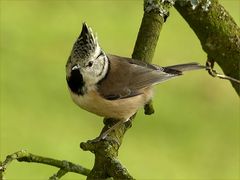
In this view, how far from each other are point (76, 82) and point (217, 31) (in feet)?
2.33

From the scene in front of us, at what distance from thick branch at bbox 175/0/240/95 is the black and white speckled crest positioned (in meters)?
0.52

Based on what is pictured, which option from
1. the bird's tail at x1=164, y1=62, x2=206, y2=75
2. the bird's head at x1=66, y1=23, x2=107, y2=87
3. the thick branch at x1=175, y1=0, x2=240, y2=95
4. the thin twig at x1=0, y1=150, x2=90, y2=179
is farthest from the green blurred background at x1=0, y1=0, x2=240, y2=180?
the thin twig at x1=0, y1=150, x2=90, y2=179

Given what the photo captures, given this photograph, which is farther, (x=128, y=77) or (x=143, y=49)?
(x=128, y=77)

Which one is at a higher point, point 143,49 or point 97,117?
point 97,117

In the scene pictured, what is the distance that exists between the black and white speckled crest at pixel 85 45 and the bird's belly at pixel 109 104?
10.2 inches

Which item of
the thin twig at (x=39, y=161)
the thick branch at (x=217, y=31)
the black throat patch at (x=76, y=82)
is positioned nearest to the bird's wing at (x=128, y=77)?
the black throat patch at (x=76, y=82)

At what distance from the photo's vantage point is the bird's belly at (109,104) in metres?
3.30

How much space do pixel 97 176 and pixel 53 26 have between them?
495 cm

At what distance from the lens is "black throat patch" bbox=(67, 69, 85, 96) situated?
10.6 ft

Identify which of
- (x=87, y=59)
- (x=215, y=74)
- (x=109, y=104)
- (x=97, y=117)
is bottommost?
(x=215, y=74)

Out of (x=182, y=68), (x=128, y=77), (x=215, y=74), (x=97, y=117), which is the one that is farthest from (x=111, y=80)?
(x=97, y=117)

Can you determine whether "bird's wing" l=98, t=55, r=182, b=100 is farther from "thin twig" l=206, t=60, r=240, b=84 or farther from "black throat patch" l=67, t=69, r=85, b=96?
"thin twig" l=206, t=60, r=240, b=84

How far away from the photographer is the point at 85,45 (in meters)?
2.99

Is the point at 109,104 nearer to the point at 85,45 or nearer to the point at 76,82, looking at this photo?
the point at 76,82
